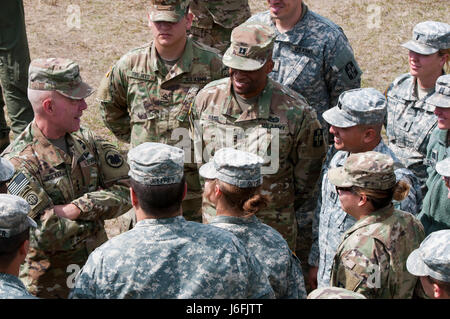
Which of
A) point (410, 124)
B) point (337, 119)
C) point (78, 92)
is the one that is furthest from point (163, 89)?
point (410, 124)

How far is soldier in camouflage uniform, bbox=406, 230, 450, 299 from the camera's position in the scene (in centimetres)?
370

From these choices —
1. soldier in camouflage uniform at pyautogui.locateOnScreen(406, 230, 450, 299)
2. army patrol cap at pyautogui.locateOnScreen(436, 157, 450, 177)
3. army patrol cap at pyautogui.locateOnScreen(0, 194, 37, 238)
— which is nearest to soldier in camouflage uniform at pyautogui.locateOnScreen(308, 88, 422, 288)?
army patrol cap at pyautogui.locateOnScreen(436, 157, 450, 177)

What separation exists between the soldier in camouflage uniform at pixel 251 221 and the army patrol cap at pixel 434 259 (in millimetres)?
671

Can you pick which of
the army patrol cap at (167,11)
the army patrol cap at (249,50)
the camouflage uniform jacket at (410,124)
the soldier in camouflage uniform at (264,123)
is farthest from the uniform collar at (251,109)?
the camouflage uniform jacket at (410,124)

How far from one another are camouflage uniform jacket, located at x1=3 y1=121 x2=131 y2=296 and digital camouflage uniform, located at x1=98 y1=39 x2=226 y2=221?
1.14 metres

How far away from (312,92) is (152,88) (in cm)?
146

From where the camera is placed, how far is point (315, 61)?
646 cm

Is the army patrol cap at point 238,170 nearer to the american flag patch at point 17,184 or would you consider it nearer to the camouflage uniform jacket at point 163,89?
the american flag patch at point 17,184

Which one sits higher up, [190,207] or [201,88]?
[201,88]

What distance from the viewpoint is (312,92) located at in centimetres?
656

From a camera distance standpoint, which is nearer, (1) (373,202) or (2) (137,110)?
(1) (373,202)

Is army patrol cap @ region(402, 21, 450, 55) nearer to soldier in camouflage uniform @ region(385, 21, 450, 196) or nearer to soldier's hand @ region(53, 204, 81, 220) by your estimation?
soldier in camouflage uniform @ region(385, 21, 450, 196)

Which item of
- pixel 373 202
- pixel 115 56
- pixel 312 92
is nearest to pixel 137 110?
pixel 312 92
